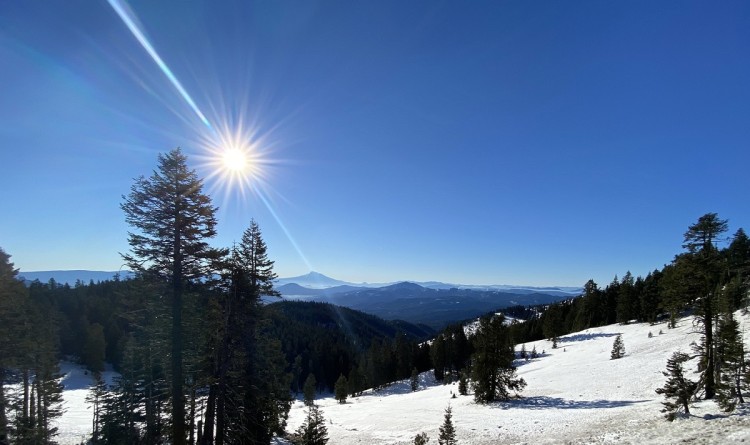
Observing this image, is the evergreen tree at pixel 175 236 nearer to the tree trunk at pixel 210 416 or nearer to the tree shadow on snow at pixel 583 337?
the tree trunk at pixel 210 416

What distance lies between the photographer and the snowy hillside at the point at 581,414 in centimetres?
1578

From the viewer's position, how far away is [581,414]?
77.7ft

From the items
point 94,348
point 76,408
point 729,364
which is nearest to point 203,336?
point 729,364

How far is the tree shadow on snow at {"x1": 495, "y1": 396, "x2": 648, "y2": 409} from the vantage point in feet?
83.2

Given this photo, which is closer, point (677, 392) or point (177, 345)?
point (177, 345)

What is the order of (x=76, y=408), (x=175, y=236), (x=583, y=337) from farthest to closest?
(x=583, y=337) < (x=76, y=408) < (x=175, y=236)

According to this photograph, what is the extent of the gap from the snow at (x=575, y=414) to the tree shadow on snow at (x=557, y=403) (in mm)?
76

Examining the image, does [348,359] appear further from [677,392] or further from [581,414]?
[677,392]

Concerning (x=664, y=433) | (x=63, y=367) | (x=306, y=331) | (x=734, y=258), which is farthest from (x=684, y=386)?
(x=306, y=331)

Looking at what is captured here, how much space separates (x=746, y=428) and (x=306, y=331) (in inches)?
4906

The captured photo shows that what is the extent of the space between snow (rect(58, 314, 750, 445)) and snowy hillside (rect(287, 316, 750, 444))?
36mm

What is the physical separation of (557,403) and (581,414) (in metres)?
5.79

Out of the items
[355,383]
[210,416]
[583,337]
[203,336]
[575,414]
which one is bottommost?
[355,383]

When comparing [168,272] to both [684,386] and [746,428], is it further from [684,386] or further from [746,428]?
[684,386]
